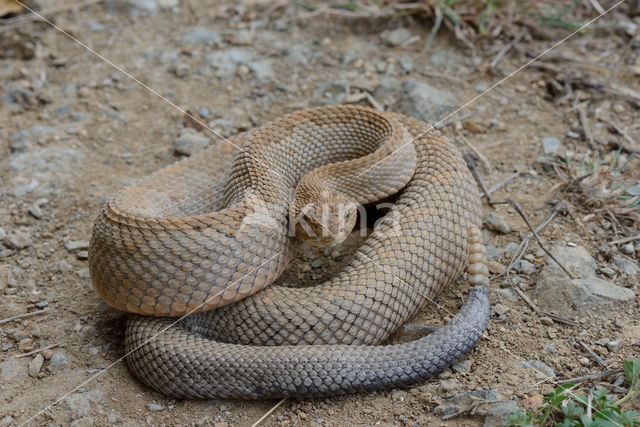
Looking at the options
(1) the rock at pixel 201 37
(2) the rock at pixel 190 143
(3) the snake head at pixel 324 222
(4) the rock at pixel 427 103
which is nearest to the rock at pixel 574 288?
(3) the snake head at pixel 324 222

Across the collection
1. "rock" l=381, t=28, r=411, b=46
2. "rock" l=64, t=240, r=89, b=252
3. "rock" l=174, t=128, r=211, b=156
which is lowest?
"rock" l=64, t=240, r=89, b=252

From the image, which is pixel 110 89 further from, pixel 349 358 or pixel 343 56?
pixel 349 358

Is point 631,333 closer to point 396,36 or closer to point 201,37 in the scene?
point 396,36

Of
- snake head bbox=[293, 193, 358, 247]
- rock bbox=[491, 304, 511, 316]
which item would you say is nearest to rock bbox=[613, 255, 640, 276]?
rock bbox=[491, 304, 511, 316]

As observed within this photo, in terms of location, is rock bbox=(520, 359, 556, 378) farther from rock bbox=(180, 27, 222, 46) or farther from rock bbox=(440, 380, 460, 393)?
rock bbox=(180, 27, 222, 46)

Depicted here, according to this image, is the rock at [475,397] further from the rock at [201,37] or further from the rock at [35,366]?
the rock at [201,37]

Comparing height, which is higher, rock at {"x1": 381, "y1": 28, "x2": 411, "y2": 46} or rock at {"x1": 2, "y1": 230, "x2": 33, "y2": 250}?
rock at {"x1": 381, "y1": 28, "x2": 411, "y2": 46}
